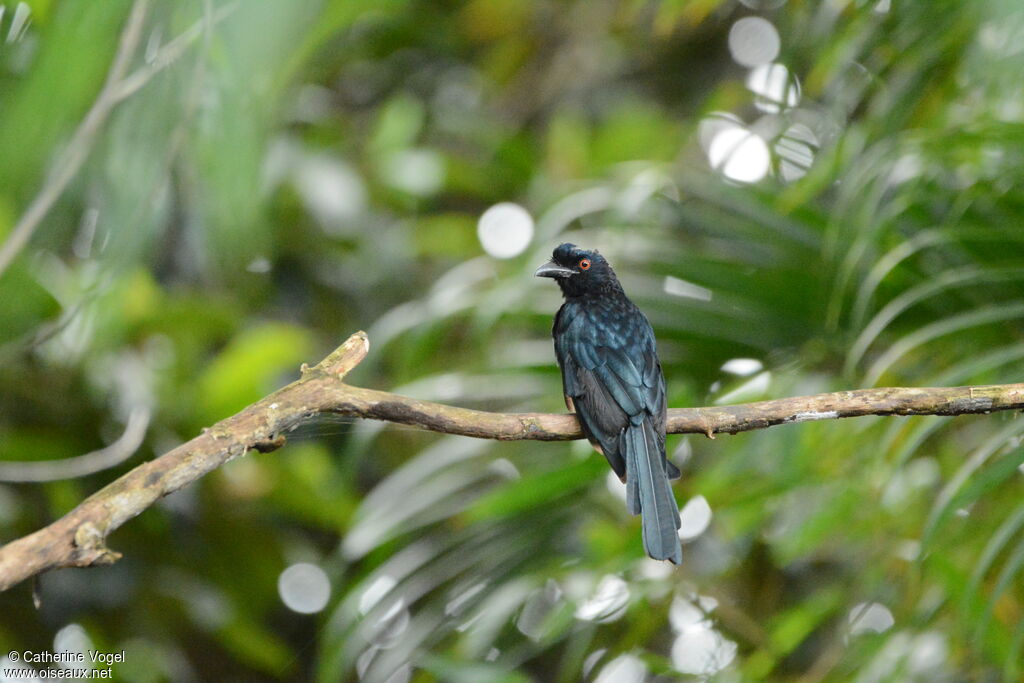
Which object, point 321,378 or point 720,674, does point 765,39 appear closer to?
point 720,674

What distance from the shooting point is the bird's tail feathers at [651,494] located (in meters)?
2.34

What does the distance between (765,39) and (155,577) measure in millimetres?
4799

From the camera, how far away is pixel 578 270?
3.68 m

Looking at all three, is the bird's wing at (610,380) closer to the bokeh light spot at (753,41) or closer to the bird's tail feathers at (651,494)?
the bird's tail feathers at (651,494)

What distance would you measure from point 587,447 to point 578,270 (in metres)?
0.90

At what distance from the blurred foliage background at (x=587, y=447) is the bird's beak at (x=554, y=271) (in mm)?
106

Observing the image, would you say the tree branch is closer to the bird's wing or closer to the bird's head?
the bird's wing

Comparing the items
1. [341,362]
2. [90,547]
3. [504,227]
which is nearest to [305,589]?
[504,227]

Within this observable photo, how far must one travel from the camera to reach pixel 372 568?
3.21 meters

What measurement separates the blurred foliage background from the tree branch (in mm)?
259

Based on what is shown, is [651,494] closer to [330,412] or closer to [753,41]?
[330,412]

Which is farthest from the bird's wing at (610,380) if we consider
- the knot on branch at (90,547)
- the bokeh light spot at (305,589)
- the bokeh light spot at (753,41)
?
the bokeh light spot at (753,41)

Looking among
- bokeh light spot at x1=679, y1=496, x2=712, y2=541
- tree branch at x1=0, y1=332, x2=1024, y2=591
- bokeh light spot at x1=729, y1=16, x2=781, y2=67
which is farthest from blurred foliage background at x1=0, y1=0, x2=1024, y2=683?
bokeh light spot at x1=729, y1=16, x2=781, y2=67

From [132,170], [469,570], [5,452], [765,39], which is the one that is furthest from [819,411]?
[765,39]
